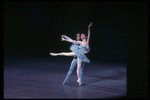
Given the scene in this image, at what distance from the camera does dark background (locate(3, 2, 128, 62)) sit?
9797mm

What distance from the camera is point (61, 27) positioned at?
11312 millimetres

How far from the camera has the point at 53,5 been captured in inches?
435

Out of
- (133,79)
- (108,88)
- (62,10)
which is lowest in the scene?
(108,88)

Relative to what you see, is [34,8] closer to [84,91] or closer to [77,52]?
[77,52]

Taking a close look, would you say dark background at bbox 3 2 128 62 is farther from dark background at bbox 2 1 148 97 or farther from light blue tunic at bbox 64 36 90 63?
light blue tunic at bbox 64 36 90 63

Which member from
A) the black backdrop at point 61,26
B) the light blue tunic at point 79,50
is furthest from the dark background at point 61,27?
the light blue tunic at point 79,50

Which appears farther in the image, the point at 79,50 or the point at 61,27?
the point at 61,27

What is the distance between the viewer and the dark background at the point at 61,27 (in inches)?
386

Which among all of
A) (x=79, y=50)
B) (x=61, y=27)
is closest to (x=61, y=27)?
(x=61, y=27)

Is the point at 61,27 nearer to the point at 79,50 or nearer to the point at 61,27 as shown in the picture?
the point at 61,27

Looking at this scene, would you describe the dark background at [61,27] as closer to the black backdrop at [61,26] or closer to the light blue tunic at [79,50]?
the black backdrop at [61,26]

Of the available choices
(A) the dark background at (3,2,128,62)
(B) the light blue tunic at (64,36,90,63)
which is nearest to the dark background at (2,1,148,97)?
(A) the dark background at (3,2,128,62)

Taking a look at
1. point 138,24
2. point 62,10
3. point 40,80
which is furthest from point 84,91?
point 62,10

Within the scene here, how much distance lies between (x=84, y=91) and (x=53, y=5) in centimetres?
726
